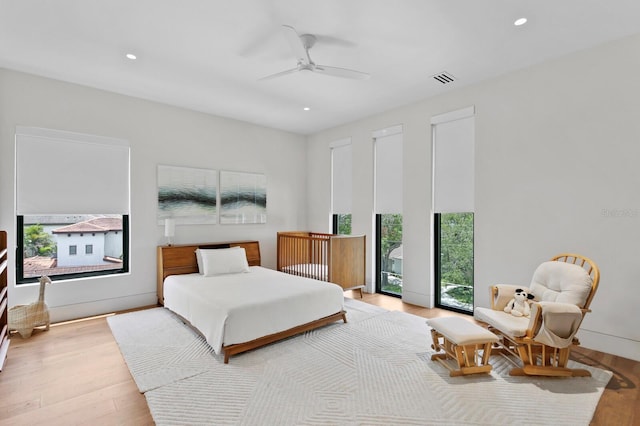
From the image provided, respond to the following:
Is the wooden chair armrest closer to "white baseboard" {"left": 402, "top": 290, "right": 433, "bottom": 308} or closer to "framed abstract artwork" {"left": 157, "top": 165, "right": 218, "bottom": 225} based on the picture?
"white baseboard" {"left": 402, "top": 290, "right": 433, "bottom": 308}

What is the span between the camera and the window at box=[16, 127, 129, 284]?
3.71 meters

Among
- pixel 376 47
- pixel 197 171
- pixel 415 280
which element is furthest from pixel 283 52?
pixel 415 280

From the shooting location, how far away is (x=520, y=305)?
2918 millimetres

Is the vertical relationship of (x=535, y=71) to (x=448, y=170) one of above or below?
above

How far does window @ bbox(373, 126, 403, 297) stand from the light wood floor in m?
2.50

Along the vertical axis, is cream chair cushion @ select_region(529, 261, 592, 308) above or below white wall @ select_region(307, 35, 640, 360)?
below

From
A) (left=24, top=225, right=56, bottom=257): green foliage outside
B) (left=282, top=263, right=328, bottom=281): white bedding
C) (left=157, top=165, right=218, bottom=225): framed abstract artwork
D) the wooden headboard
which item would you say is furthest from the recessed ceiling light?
(left=24, top=225, right=56, bottom=257): green foliage outside

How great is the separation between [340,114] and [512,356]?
3.99 meters

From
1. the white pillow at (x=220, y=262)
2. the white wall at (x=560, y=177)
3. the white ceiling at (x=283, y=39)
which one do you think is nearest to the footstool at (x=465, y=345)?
the white wall at (x=560, y=177)

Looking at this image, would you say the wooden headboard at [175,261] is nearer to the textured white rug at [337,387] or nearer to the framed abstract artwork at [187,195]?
the framed abstract artwork at [187,195]

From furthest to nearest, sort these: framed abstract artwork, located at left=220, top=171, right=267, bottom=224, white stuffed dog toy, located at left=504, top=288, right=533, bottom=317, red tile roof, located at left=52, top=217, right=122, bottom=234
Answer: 1. framed abstract artwork, located at left=220, top=171, right=267, bottom=224
2. red tile roof, located at left=52, top=217, right=122, bottom=234
3. white stuffed dog toy, located at left=504, top=288, right=533, bottom=317

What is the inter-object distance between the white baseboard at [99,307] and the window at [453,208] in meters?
4.16

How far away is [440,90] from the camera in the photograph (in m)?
4.19

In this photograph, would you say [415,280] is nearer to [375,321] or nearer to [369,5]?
[375,321]
